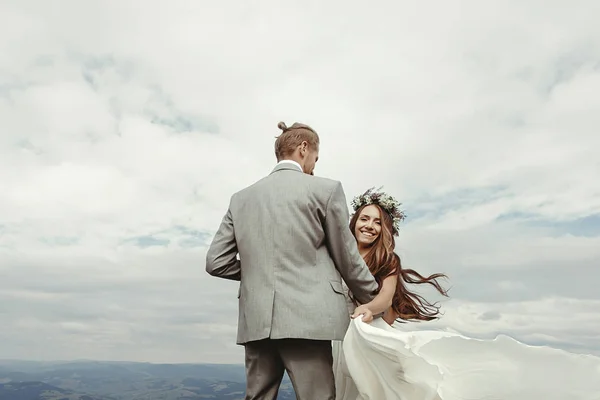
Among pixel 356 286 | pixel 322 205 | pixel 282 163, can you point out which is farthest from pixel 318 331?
pixel 282 163

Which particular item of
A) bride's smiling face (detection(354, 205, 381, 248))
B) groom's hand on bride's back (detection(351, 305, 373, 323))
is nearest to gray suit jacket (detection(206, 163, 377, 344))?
groom's hand on bride's back (detection(351, 305, 373, 323))

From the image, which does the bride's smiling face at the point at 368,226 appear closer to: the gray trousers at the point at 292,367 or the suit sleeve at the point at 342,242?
the suit sleeve at the point at 342,242

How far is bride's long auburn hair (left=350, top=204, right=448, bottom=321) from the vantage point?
5102 mm

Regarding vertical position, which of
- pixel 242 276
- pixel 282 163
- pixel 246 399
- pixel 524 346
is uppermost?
pixel 282 163

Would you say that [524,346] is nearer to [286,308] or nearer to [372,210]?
[286,308]

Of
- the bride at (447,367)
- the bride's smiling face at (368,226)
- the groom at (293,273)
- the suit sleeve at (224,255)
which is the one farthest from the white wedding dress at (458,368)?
the bride's smiling face at (368,226)

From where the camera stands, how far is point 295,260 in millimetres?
4062

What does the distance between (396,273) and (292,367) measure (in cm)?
143

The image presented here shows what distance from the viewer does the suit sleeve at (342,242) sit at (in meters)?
4.12

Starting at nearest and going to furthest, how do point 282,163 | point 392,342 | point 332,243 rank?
point 392,342 < point 332,243 < point 282,163

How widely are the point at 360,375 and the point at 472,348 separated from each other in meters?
0.76

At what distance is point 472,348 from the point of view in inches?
159

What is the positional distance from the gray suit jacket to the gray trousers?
116 millimetres

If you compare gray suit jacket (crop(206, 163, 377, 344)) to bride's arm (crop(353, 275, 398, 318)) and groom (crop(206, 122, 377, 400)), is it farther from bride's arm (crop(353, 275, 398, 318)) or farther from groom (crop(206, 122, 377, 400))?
bride's arm (crop(353, 275, 398, 318))
